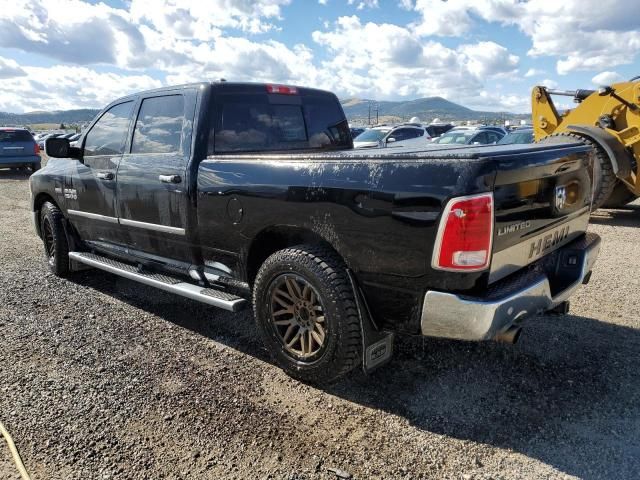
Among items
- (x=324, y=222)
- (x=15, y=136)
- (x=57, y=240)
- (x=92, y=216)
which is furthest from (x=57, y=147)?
(x=15, y=136)

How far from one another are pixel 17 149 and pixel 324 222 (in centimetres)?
1762

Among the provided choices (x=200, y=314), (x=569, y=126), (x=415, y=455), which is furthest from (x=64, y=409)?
(x=569, y=126)

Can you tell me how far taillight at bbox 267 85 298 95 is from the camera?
4.11 m

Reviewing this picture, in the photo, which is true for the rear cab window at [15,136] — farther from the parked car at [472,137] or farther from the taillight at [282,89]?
the taillight at [282,89]

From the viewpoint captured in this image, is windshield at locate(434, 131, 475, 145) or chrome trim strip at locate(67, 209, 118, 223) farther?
windshield at locate(434, 131, 475, 145)

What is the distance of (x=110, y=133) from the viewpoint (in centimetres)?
465

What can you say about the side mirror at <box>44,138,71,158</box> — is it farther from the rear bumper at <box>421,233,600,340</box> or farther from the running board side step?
the rear bumper at <box>421,233,600,340</box>

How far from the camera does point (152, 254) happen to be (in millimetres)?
4242

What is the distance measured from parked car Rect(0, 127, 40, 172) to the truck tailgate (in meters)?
18.2

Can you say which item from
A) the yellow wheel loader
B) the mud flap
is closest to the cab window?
the mud flap

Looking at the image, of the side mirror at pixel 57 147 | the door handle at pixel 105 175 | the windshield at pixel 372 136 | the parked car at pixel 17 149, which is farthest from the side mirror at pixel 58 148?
the parked car at pixel 17 149

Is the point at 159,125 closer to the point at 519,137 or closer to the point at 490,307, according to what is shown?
the point at 490,307

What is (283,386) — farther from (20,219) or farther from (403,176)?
(20,219)

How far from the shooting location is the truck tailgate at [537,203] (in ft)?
8.20
